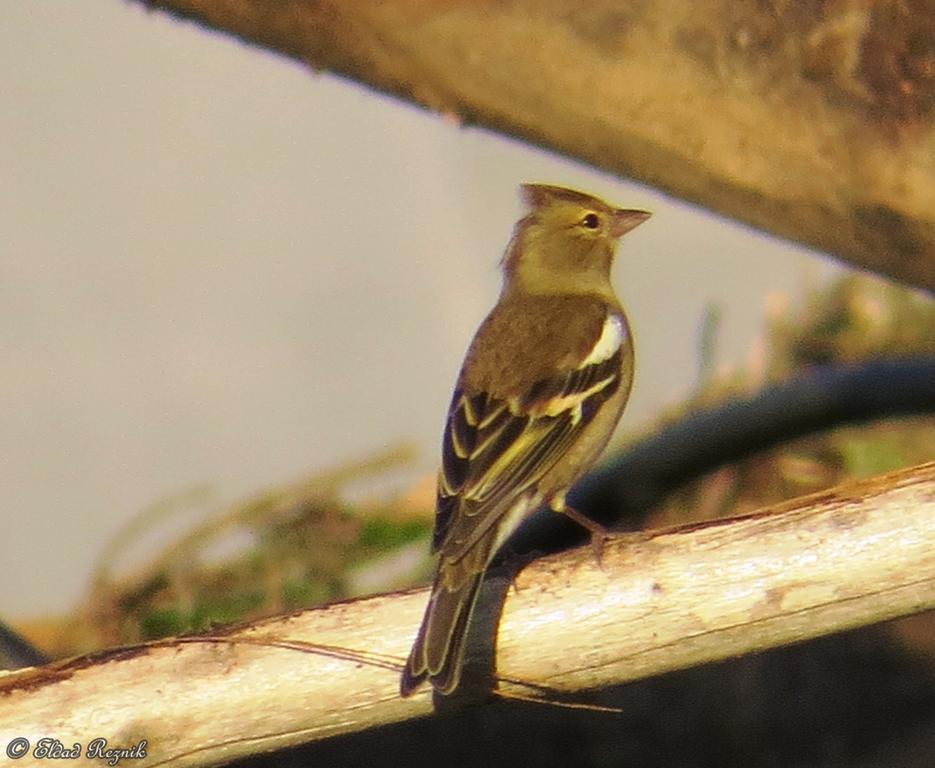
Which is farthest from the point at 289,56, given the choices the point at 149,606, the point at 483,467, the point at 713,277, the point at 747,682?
the point at 713,277

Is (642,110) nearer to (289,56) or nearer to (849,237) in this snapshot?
(849,237)
